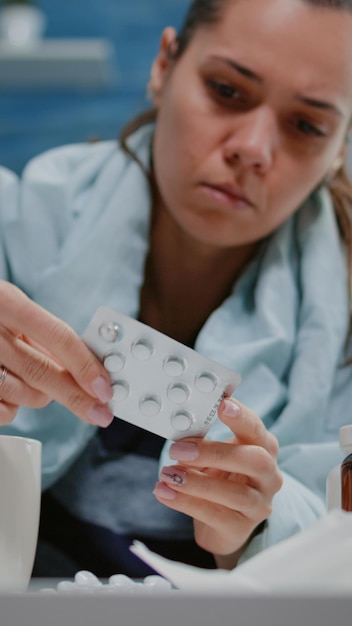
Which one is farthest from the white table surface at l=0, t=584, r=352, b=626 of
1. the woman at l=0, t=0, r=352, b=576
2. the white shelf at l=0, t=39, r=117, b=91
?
the white shelf at l=0, t=39, r=117, b=91

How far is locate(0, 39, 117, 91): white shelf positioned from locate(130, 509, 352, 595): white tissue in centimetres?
147

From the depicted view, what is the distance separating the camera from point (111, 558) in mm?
864

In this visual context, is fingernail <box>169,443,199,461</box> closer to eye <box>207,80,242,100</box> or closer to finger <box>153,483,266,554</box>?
finger <box>153,483,266,554</box>

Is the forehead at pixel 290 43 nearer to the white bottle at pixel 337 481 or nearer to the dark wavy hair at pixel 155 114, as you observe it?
the dark wavy hair at pixel 155 114

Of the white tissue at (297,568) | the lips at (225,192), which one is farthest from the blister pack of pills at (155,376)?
the lips at (225,192)

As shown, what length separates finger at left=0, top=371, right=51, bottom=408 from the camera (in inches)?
22.4

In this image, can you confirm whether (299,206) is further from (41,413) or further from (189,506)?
(189,506)

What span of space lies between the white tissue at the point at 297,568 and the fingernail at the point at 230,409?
174 millimetres

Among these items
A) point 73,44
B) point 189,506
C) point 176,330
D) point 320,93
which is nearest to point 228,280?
point 176,330

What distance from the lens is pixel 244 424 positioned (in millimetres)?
563

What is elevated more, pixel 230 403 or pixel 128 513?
pixel 230 403

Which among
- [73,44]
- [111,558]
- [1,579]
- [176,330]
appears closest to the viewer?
[1,579]

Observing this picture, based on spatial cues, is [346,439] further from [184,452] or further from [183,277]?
[183,277]

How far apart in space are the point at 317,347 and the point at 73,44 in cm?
107
